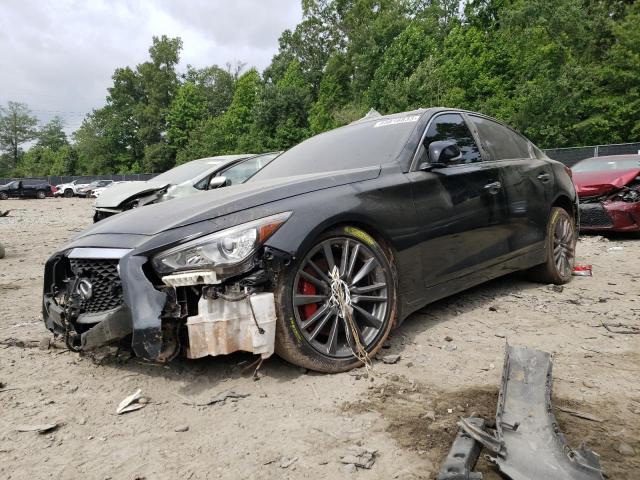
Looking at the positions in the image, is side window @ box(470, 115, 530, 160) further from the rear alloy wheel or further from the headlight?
the headlight

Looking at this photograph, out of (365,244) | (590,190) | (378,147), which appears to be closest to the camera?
(365,244)

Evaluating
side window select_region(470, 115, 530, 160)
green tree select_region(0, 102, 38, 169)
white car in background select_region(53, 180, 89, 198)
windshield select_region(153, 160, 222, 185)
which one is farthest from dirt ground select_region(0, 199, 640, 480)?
green tree select_region(0, 102, 38, 169)

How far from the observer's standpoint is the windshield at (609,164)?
820cm

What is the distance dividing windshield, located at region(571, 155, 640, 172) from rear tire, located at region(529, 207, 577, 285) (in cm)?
420

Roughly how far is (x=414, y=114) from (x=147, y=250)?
220 centimetres

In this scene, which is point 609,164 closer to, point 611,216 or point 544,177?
point 611,216

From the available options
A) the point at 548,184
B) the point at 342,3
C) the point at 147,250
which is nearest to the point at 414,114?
the point at 548,184

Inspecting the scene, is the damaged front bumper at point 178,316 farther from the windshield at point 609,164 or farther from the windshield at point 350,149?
the windshield at point 609,164

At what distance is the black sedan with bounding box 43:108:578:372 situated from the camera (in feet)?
8.02

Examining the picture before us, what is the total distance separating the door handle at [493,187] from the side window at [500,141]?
1.01ft

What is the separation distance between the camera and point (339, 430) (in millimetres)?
2189

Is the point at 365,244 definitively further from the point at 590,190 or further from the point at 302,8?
the point at 302,8

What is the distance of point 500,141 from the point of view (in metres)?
4.28

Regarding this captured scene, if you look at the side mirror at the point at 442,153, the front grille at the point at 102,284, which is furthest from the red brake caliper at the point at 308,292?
the side mirror at the point at 442,153
